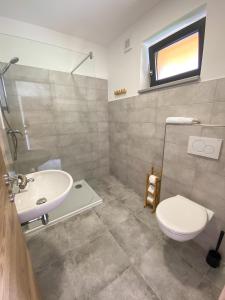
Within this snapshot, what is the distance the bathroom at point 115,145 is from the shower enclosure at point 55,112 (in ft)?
0.05

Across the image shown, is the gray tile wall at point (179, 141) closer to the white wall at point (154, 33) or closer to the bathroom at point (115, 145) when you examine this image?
the bathroom at point (115, 145)

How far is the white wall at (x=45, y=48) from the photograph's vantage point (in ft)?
5.44

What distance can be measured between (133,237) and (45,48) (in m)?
2.62

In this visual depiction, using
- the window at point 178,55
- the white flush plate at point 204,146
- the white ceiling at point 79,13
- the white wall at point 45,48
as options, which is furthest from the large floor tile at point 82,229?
the white ceiling at point 79,13

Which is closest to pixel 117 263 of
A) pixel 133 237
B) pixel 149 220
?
pixel 133 237

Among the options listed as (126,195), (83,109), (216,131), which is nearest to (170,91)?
(216,131)

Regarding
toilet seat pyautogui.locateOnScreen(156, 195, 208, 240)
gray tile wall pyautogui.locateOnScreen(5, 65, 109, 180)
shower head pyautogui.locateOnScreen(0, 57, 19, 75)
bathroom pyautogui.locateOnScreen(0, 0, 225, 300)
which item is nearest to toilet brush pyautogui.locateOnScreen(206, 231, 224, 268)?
bathroom pyautogui.locateOnScreen(0, 0, 225, 300)

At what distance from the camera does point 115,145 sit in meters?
2.60

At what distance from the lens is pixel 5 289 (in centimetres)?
38

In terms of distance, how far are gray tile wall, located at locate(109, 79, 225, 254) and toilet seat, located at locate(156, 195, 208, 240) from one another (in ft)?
0.46

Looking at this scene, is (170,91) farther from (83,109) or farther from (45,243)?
(45,243)

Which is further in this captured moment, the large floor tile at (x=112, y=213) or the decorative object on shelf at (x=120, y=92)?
the decorative object on shelf at (x=120, y=92)

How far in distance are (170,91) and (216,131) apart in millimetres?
656

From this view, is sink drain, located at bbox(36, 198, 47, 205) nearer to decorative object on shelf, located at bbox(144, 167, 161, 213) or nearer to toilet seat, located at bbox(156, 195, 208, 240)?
toilet seat, located at bbox(156, 195, 208, 240)
